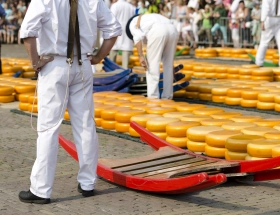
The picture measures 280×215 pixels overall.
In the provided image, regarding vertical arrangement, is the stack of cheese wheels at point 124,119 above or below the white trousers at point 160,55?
below

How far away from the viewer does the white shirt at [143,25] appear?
1018 cm

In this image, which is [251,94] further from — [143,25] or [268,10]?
[268,10]

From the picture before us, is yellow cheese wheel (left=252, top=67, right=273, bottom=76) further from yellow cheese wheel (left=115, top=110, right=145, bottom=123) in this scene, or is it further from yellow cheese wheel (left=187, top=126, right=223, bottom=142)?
yellow cheese wheel (left=187, top=126, right=223, bottom=142)

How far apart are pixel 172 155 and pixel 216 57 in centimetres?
1408

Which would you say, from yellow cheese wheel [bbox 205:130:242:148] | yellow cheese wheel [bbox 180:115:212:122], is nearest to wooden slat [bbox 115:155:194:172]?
yellow cheese wheel [bbox 205:130:242:148]

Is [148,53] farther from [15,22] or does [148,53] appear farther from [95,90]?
[15,22]

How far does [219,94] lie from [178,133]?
12.0 ft

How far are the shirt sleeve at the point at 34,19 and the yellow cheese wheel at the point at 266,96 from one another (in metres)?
5.63

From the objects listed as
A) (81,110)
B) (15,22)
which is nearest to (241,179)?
(81,110)

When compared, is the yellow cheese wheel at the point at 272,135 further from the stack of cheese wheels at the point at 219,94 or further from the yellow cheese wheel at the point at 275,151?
the stack of cheese wheels at the point at 219,94

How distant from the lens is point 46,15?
5387mm

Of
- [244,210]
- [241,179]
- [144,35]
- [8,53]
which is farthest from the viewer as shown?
[8,53]

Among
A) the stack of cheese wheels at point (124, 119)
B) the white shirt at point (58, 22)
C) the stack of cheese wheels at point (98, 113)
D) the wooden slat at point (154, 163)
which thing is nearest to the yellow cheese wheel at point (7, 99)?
the stack of cheese wheels at point (98, 113)

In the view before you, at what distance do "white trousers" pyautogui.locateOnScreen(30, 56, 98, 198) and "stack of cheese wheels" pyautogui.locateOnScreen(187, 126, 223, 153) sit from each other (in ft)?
6.10
